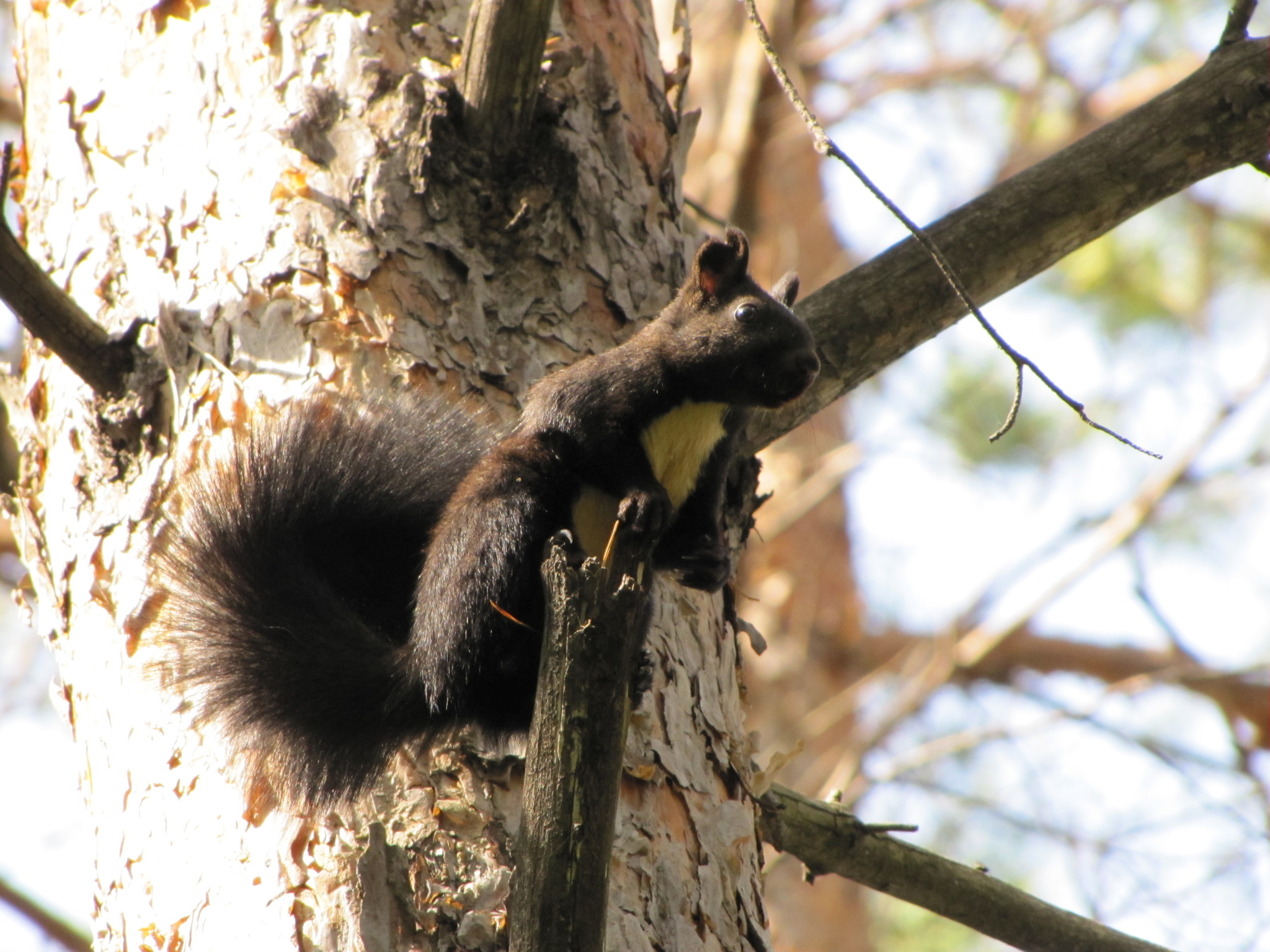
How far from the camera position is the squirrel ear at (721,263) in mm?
1994

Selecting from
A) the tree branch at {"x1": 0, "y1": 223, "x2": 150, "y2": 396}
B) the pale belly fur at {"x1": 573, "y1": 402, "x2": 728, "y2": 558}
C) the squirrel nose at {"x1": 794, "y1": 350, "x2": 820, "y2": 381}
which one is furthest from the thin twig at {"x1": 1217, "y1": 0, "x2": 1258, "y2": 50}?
the tree branch at {"x1": 0, "y1": 223, "x2": 150, "y2": 396}

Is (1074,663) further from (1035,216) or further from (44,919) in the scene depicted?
(44,919)

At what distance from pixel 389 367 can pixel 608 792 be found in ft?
2.91

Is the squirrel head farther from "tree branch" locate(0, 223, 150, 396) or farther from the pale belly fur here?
"tree branch" locate(0, 223, 150, 396)

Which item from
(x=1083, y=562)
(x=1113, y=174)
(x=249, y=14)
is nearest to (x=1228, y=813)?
(x=1083, y=562)

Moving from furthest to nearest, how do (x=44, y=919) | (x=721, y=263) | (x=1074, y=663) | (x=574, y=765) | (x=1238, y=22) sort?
(x=1074, y=663) → (x=44, y=919) → (x=1238, y=22) → (x=721, y=263) → (x=574, y=765)

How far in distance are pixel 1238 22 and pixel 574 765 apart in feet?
5.80

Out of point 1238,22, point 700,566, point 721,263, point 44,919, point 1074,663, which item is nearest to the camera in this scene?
point 700,566

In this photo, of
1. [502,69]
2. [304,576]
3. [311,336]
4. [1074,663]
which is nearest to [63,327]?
[311,336]

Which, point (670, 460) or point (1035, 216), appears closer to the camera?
point (670, 460)

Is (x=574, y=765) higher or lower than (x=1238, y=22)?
lower

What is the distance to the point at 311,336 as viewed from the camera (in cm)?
190

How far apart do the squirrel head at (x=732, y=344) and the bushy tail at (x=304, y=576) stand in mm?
352

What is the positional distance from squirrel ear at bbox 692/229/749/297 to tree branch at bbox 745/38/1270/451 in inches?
7.0
